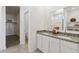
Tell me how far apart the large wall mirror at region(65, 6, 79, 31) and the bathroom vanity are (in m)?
0.18

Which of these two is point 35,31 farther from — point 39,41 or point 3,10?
point 3,10

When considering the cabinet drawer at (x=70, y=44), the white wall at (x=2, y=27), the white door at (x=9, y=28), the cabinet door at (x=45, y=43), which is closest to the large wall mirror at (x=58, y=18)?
the cabinet door at (x=45, y=43)

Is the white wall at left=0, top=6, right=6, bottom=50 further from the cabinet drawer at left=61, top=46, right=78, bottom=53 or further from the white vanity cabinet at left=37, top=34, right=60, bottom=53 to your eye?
the cabinet drawer at left=61, top=46, right=78, bottom=53

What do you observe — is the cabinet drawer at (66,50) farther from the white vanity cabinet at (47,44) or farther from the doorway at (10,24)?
the doorway at (10,24)

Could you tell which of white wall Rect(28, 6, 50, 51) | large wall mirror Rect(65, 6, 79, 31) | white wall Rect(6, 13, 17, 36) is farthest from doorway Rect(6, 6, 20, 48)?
large wall mirror Rect(65, 6, 79, 31)

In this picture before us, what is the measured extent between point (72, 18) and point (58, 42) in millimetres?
650

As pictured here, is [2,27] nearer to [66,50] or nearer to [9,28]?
[9,28]

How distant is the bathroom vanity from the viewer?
164cm

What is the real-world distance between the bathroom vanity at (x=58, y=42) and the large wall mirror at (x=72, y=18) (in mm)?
179

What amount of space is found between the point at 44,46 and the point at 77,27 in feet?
3.14

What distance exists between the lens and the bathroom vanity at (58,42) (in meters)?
1.64

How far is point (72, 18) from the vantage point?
7.07 feet

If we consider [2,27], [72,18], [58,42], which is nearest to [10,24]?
[2,27]
